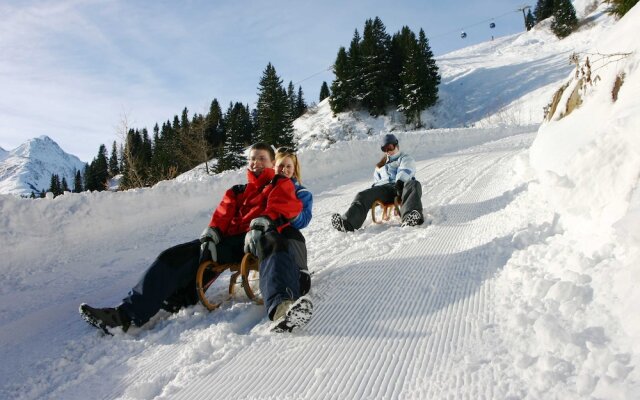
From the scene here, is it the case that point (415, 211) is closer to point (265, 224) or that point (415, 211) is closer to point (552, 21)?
point (265, 224)

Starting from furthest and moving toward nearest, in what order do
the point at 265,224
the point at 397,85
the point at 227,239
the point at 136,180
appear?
the point at 397,85 < the point at 136,180 < the point at 227,239 < the point at 265,224

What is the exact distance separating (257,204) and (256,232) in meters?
0.48

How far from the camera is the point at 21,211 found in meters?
4.71

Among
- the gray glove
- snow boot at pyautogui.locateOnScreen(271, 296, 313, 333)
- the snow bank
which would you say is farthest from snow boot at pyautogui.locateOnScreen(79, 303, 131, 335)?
the snow bank

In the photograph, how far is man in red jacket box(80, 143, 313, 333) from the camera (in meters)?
2.41

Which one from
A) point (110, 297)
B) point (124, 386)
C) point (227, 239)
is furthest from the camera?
point (110, 297)

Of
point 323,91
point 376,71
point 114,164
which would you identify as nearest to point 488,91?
point 376,71

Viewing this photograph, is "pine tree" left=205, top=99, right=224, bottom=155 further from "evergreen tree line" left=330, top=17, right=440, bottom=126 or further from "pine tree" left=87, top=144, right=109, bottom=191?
"evergreen tree line" left=330, top=17, right=440, bottom=126

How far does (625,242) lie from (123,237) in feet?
17.4

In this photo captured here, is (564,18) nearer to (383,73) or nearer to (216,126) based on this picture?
(383,73)

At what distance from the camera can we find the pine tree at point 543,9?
52.7 metres

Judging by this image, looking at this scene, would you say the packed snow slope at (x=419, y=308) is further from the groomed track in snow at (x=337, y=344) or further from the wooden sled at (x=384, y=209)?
the wooden sled at (x=384, y=209)

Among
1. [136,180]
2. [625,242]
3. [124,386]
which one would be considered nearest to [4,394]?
[124,386]

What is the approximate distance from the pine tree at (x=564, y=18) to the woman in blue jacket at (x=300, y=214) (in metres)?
45.4
